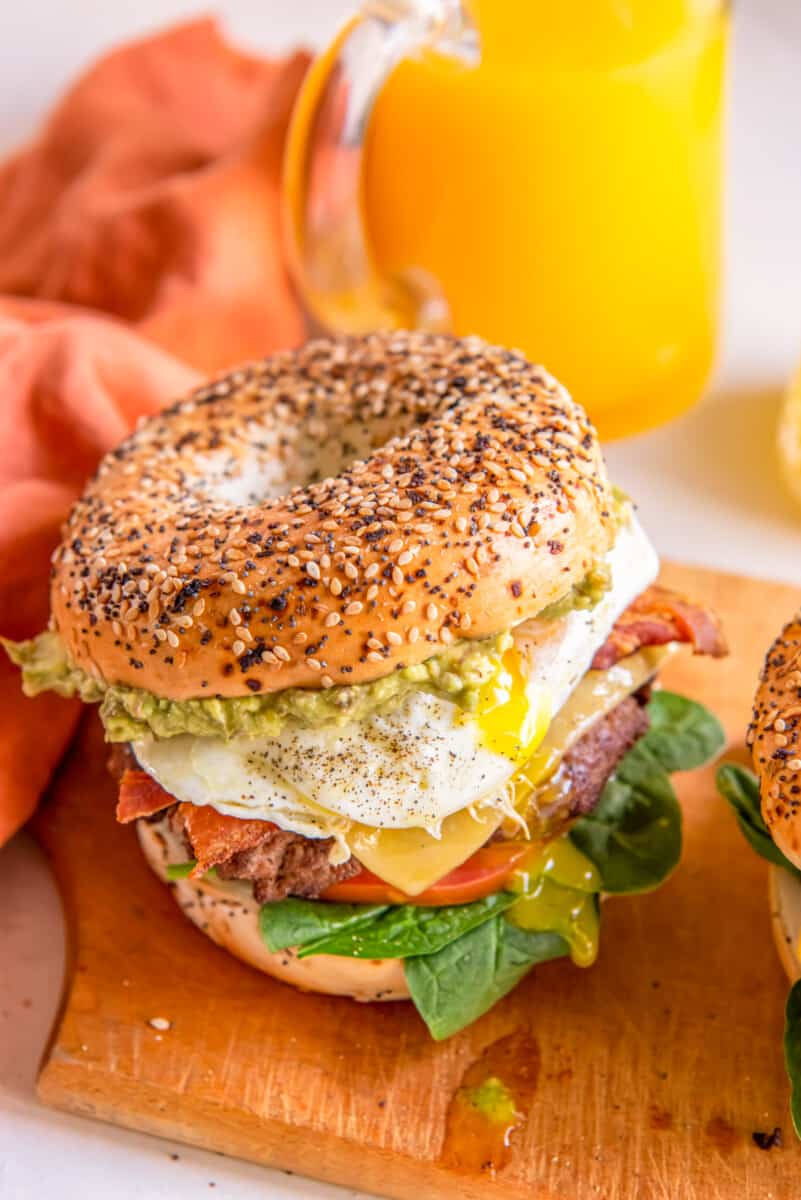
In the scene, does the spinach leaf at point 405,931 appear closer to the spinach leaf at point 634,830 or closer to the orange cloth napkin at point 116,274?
the spinach leaf at point 634,830

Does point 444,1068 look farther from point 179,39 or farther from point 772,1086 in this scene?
point 179,39

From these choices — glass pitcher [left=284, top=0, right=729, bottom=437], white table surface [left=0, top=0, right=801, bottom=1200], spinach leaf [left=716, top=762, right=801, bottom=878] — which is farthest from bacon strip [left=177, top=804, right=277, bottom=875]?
glass pitcher [left=284, top=0, right=729, bottom=437]

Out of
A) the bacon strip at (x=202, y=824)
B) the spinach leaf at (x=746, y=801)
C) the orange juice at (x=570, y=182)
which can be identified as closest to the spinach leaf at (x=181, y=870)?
the bacon strip at (x=202, y=824)

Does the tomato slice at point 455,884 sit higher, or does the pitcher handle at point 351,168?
the pitcher handle at point 351,168

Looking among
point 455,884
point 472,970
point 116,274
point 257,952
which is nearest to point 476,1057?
point 472,970

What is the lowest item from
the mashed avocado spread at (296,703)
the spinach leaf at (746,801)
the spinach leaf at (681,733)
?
the spinach leaf at (681,733)

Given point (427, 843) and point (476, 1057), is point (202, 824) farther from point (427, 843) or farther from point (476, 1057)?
point (476, 1057)

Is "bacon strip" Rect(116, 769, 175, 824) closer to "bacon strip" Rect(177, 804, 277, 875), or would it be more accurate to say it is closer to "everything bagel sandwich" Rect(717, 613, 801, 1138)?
"bacon strip" Rect(177, 804, 277, 875)
